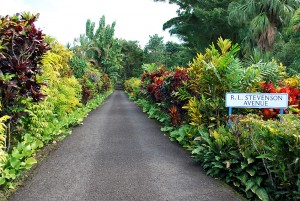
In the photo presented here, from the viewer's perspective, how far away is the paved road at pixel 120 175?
3854 mm

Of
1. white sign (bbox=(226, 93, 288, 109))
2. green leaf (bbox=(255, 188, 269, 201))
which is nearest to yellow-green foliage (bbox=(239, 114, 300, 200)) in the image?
green leaf (bbox=(255, 188, 269, 201))

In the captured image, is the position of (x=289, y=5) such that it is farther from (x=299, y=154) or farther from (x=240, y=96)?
(x=299, y=154)

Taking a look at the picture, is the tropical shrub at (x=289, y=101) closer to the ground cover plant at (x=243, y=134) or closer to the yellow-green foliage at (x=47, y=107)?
the ground cover plant at (x=243, y=134)

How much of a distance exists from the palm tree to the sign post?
365 inches

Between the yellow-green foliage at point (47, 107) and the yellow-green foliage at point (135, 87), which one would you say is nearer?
the yellow-green foliage at point (47, 107)

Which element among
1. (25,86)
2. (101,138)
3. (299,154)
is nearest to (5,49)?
(25,86)

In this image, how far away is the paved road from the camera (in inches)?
152

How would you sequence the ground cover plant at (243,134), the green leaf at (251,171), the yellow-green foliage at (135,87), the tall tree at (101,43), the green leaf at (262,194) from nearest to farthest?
the ground cover plant at (243,134) < the green leaf at (262,194) < the green leaf at (251,171) < the yellow-green foliage at (135,87) < the tall tree at (101,43)

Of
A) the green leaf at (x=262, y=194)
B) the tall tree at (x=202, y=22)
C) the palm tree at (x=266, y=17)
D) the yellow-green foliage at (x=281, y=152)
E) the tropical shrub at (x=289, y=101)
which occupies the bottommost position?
the green leaf at (x=262, y=194)

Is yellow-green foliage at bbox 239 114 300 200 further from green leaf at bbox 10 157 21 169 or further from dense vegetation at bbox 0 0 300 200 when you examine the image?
green leaf at bbox 10 157 21 169

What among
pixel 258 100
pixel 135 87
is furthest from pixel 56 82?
pixel 135 87

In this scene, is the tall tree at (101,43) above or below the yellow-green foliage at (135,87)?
above

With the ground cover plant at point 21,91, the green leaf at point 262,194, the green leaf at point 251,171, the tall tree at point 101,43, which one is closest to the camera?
the green leaf at point 262,194

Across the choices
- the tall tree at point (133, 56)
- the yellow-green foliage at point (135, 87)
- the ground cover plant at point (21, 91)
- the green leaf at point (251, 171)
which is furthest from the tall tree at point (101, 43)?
the tall tree at point (133, 56)
